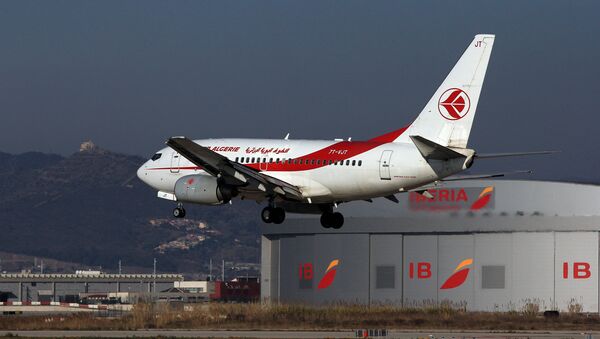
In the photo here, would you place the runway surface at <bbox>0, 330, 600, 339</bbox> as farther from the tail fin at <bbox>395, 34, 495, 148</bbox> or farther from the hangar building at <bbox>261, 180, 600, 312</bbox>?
the hangar building at <bbox>261, 180, 600, 312</bbox>

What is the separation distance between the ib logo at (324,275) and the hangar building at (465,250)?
0.37 ft

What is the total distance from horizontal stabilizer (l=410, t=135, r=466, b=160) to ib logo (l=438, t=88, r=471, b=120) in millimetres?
3097

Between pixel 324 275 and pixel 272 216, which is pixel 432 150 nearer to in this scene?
pixel 272 216

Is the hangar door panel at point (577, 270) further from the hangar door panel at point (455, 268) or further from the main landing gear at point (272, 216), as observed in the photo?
the main landing gear at point (272, 216)

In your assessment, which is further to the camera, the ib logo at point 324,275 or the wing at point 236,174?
the ib logo at point 324,275

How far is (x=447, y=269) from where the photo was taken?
5472 inches

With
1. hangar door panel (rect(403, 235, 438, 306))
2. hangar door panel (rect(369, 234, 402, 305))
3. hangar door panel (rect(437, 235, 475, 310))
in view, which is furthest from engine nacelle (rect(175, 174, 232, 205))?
hangar door panel (rect(369, 234, 402, 305))

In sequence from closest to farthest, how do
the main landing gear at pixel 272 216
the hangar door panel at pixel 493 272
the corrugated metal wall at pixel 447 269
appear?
the main landing gear at pixel 272 216, the corrugated metal wall at pixel 447 269, the hangar door panel at pixel 493 272

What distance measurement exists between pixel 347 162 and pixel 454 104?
7032mm

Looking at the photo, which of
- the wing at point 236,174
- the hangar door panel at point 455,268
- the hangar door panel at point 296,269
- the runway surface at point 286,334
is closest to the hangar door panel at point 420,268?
the hangar door panel at point 455,268

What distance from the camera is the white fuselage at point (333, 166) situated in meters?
73.3

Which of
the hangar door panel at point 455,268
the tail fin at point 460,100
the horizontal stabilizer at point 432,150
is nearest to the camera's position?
the horizontal stabilizer at point 432,150

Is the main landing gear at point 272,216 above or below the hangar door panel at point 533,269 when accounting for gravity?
above

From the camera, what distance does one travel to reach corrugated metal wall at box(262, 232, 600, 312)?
438 ft
